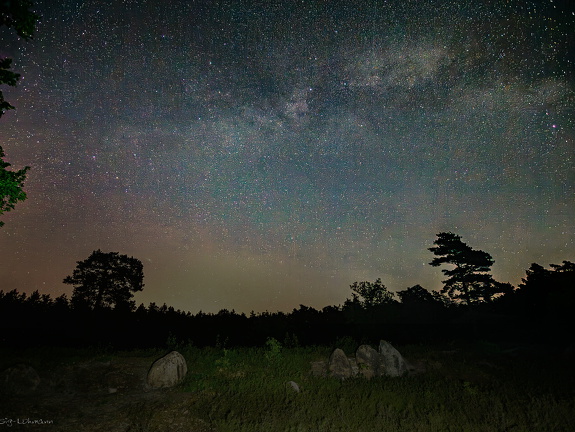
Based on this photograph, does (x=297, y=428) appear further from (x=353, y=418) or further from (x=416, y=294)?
(x=416, y=294)

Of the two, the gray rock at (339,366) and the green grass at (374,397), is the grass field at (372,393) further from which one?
the gray rock at (339,366)

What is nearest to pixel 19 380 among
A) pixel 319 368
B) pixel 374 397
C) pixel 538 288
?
pixel 319 368

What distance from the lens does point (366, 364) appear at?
1312 cm

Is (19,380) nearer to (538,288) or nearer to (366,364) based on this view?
(366,364)

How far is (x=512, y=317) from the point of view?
83.6ft

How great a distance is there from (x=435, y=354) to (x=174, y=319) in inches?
795

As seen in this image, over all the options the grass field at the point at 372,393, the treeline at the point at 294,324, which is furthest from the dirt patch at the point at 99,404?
the treeline at the point at 294,324

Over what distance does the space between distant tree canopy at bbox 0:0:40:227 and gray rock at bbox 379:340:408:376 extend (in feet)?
53.1

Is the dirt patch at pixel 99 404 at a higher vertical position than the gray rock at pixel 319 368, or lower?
lower

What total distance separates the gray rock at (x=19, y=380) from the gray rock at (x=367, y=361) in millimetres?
11810

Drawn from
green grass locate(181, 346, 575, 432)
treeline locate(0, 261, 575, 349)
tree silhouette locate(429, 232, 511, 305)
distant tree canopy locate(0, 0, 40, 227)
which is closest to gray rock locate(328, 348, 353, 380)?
green grass locate(181, 346, 575, 432)

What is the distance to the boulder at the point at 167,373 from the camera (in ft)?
34.8

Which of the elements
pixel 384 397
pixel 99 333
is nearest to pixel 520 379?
pixel 384 397

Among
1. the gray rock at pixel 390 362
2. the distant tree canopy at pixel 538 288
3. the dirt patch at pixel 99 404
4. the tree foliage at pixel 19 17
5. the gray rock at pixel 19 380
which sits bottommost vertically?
the dirt patch at pixel 99 404
